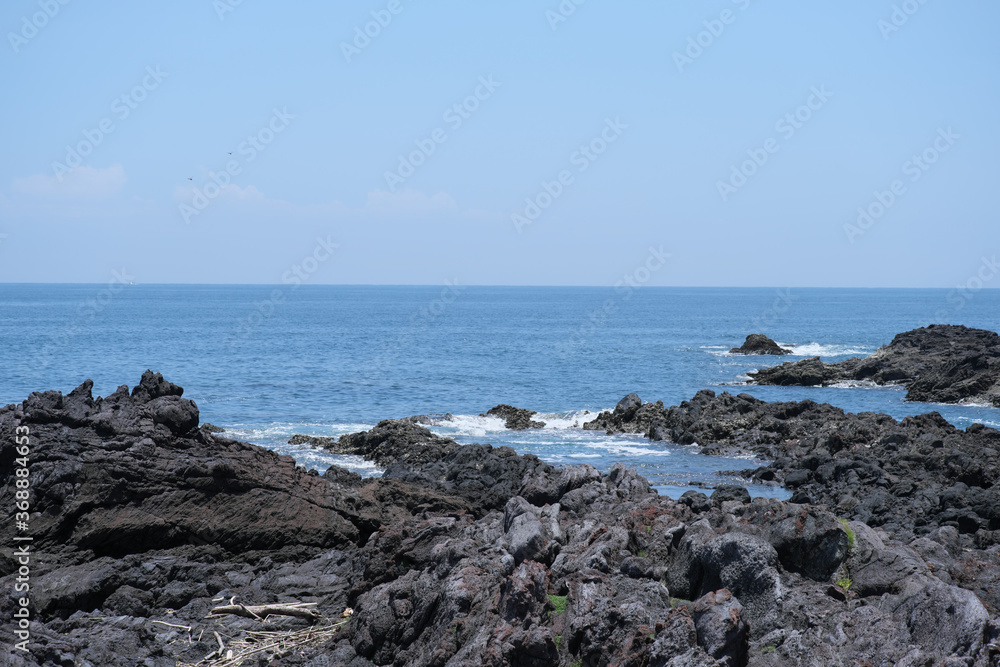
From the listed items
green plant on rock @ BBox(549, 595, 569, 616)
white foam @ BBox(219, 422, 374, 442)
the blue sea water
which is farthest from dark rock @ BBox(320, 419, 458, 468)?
green plant on rock @ BBox(549, 595, 569, 616)

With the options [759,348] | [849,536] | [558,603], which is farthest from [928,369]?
[558,603]

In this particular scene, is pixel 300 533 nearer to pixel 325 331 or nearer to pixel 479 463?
pixel 479 463

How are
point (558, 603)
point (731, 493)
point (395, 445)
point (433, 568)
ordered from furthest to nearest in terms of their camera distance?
point (395, 445), point (731, 493), point (433, 568), point (558, 603)

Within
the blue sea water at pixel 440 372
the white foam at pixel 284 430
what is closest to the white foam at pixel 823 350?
the blue sea water at pixel 440 372

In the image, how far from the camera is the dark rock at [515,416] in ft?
148

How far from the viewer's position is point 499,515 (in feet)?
56.2

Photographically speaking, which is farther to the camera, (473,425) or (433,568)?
(473,425)

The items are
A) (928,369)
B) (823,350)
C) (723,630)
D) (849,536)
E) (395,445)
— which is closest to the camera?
(723,630)

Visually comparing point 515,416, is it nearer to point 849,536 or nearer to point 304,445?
point 304,445

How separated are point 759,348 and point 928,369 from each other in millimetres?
25799

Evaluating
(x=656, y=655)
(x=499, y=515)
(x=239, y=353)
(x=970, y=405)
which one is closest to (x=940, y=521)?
(x=499, y=515)

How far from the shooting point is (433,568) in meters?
13.3

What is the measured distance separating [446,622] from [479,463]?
1844 centimetres

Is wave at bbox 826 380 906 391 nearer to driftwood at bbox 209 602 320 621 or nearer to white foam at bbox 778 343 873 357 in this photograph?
white foam at bbox 778 343 873 357
